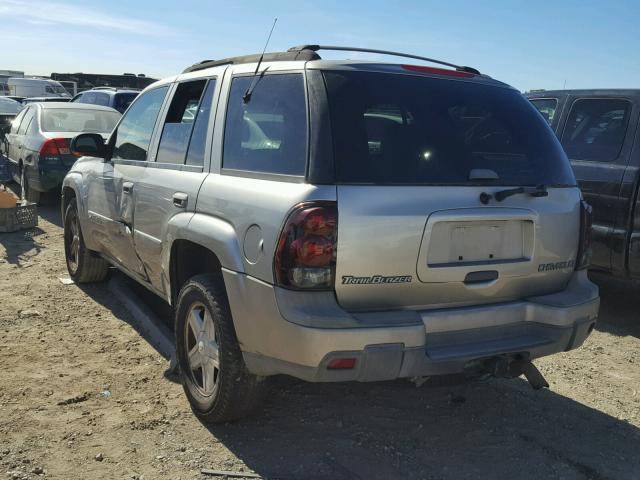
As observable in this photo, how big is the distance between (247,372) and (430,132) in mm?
1465

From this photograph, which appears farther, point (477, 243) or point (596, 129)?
point (596, 129)

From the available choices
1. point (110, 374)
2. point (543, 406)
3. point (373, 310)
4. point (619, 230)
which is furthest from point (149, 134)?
point (619, 230)

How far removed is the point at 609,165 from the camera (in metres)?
5.56

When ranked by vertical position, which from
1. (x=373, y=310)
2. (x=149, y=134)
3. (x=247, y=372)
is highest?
(x=149, y=134)

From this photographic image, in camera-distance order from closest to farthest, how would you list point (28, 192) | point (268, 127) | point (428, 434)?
point (268, 127), point (428, 434), point (28, 192)

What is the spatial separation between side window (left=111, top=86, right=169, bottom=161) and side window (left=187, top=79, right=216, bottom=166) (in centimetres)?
73

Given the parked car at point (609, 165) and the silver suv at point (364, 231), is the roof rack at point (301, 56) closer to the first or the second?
the silver suv at point (364, 231)

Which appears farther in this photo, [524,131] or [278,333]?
[524,131]

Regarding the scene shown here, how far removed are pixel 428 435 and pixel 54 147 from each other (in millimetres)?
7708

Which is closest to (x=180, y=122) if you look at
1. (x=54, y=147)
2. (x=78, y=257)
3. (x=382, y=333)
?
(x=382, y=333)

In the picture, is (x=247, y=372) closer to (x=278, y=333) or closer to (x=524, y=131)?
(x=278, y=333)

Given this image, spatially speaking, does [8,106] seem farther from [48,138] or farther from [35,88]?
[48,138]

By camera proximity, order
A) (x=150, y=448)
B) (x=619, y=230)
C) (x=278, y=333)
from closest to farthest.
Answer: (x=278, y=333) → (x=150, y=448) → (x=619, y=230)

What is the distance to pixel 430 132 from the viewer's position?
306 centimetres
